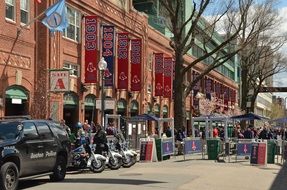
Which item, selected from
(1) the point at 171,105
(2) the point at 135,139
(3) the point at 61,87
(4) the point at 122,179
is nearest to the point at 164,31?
(1) the point at 171,105

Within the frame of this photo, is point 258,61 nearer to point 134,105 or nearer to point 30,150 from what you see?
point 134,105

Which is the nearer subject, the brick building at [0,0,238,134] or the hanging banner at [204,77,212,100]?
the brick building at [0,0,238,134]

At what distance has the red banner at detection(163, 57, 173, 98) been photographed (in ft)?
163

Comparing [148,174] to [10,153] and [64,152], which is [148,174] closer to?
[64,152]

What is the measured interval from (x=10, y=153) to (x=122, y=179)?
4506 millimetres

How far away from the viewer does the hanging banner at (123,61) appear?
3828 cm

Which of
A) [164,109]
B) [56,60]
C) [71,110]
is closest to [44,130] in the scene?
[56,60]

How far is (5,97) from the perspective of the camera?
25.7 meters

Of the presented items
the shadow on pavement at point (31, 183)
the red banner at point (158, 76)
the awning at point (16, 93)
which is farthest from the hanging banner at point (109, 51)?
the shadow on pavement at point (31, 183)

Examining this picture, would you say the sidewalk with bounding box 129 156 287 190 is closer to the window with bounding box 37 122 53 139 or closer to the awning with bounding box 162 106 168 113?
the window with bounding box 37 122 53 139

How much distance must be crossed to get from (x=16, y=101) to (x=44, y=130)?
11.6 meters

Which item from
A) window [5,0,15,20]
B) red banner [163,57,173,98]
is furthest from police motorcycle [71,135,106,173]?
red banner [163,57,173,98]

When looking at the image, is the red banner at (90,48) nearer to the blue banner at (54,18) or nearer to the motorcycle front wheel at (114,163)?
the blue banner at (54,18)

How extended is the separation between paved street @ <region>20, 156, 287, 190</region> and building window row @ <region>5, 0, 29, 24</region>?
32.7 ft
